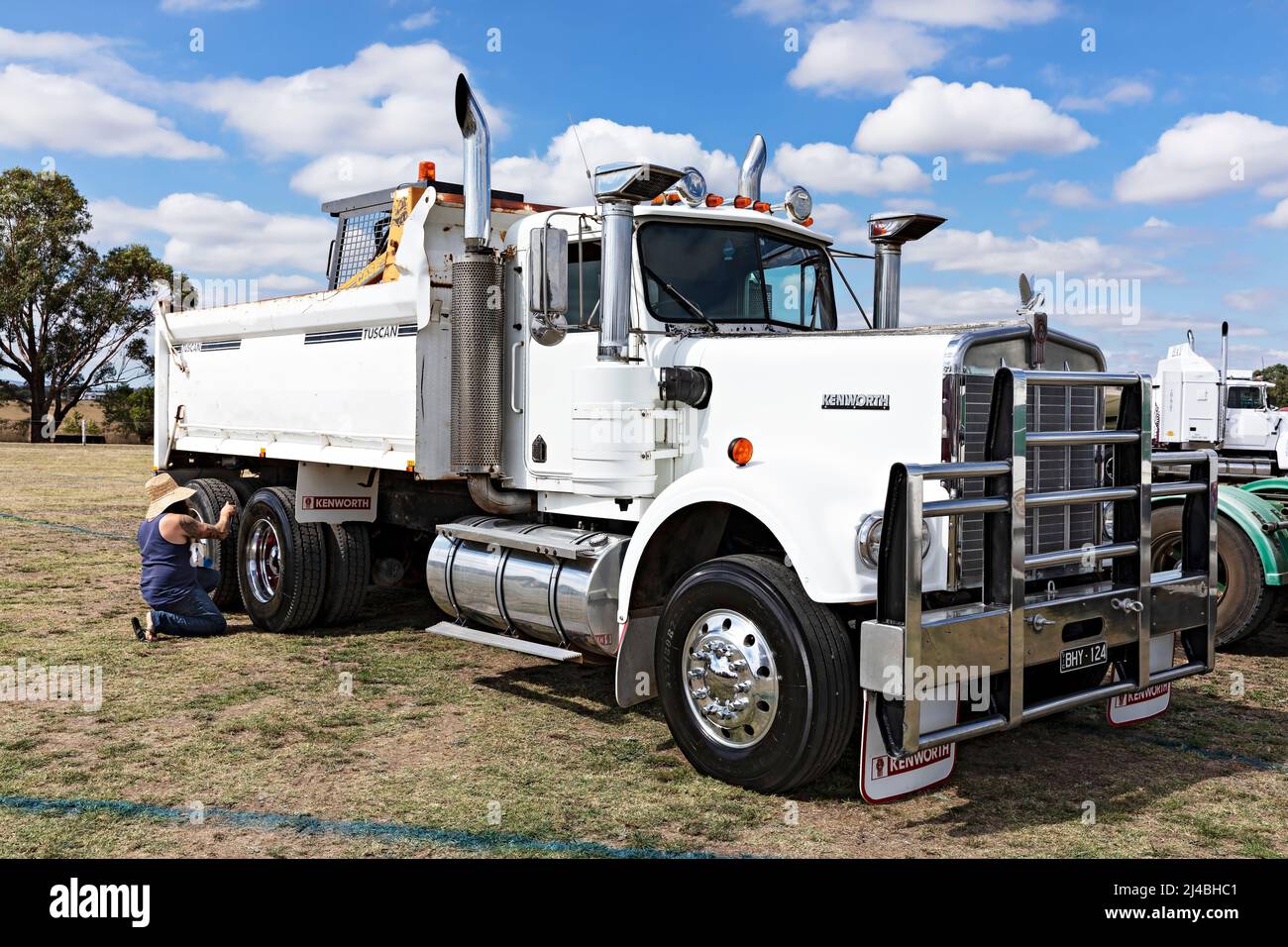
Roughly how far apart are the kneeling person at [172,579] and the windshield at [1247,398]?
14.2m

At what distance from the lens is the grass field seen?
454 cm

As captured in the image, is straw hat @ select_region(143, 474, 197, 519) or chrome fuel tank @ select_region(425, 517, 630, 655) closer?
chrome fuel tank @ select_region(425, 517, 630, 655)

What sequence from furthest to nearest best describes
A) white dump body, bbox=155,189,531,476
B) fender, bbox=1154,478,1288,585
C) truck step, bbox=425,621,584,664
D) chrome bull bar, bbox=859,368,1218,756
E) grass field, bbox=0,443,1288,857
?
fender, bbox=1154,478,1288,585 < white dump body, bbox=155,189,531,476 < truck step, bbox=425,621,584,664 < grass field, bbox=0,443,1288,857 < chrome bull bar, bbox=859,368,1218,756

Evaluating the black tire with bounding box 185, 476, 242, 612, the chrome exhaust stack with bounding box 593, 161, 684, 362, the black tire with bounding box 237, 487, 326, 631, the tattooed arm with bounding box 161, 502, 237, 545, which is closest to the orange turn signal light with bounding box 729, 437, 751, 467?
the chrome exhaust stack with bounding box 593, 161, 684, 362

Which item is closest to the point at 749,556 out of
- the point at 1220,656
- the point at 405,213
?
the point at 405,213

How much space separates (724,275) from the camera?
255 inches

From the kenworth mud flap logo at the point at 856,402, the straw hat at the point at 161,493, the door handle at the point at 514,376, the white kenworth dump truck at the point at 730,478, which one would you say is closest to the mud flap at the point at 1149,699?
the white kenworth dump truck at the point at 730,478

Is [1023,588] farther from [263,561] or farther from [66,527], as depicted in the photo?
[66,527]

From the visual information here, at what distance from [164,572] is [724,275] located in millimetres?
4764

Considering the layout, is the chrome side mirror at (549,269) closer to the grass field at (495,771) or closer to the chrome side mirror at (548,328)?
the chrome side mirror at (548,328)

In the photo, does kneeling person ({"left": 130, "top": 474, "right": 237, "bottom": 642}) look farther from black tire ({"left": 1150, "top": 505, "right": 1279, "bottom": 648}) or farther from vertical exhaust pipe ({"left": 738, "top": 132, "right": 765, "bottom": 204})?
black tire ({"left": 1150, "top": 505, "right": 1279, "bottom": 648})

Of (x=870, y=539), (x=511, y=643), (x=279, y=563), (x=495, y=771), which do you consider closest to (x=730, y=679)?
(x=870, y=539)

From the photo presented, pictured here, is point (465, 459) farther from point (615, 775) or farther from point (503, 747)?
point (615, 775)

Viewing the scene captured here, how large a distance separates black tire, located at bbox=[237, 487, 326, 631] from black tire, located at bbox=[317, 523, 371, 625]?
57 millimetres
